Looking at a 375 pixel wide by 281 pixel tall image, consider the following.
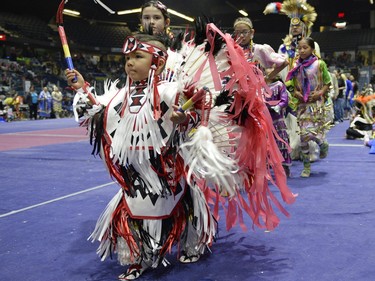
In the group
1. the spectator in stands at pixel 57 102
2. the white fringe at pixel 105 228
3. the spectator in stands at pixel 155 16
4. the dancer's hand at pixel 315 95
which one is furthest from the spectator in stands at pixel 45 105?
the white fringe at pixel 105 228

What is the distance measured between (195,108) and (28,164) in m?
3.91

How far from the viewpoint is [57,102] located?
19031 mm

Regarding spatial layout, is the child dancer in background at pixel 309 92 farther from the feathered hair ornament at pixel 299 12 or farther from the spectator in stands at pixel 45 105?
the spectator in stands at pixel 45 105

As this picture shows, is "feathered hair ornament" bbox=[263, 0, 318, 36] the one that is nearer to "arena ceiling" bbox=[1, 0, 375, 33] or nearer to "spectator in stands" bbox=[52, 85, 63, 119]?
"spectator in stands" bbox=[52, 85, 63, 119]

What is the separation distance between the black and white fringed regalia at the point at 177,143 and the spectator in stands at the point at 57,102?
1738 centimetres

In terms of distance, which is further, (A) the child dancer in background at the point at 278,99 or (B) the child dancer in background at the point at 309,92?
(B) the child dancer in background at the point at 309,92

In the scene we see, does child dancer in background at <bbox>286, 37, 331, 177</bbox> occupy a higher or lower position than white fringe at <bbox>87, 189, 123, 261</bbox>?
higher

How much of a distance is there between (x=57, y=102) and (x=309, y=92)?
16675mm

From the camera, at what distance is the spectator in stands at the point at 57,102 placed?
18469mm

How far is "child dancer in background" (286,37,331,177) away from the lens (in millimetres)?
4031

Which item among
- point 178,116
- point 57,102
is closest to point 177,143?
point 178,116

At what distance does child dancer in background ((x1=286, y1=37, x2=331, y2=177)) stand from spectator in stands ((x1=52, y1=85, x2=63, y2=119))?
1583 centimetres

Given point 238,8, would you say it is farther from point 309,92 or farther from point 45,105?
point 309,92

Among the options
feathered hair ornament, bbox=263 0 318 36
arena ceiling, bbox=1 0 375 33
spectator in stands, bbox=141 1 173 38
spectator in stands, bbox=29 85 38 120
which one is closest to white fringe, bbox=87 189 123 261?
spectator in stands, bbox=141 1 173 38
